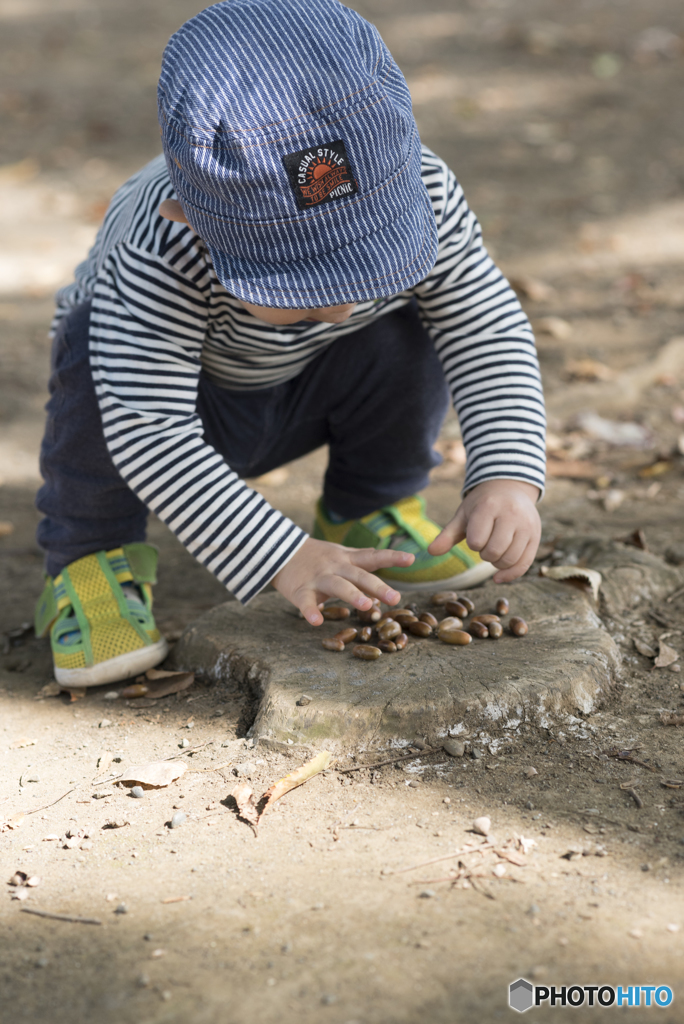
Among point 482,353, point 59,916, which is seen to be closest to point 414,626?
point 482,353

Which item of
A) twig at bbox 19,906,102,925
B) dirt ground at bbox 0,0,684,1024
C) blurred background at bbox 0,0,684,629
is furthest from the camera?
blurred background at bbox 0,0,684,629

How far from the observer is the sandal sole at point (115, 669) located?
2.03m

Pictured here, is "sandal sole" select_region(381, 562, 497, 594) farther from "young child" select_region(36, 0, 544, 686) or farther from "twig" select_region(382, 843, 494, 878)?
"twig" select_region(382, 843, 494, 878)

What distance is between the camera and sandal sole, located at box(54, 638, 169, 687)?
2.03 m

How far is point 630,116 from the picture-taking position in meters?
6.10

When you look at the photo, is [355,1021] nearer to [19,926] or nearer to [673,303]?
[19,926]

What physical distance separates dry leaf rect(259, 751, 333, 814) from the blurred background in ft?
2.72

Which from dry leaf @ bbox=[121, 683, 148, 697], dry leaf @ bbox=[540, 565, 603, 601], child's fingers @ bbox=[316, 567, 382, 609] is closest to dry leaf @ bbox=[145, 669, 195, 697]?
dry leaf @ bbox=[121, 683, 148, 697]

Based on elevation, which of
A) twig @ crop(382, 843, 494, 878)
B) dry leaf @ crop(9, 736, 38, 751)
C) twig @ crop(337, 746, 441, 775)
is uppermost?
twig @ crop(382, 843, 494, 878)

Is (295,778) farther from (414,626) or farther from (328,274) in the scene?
(328,274)

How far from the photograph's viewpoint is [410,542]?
2.36 m

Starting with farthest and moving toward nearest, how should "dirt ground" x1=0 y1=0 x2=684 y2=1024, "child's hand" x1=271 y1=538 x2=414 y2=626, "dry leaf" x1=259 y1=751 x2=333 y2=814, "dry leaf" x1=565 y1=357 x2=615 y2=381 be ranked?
"dry leaf" x1=565 y1=357 x2=615 y2=381
"child's hand" x1=271 y1=538 x2=414 y2=626
"dry leaf" x1=259 y1=751 x2=333 y2=814
"dirt ground" x1=0 y1=0 x2=684 y2=1024

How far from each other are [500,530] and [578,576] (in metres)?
0.32

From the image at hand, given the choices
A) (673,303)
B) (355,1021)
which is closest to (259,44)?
(355,1021)
